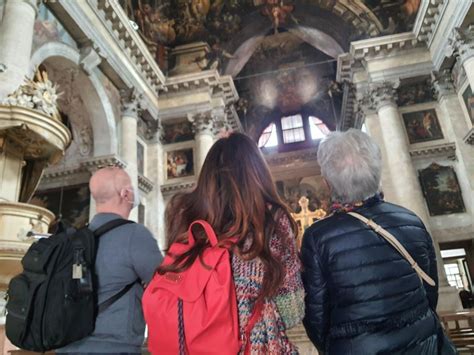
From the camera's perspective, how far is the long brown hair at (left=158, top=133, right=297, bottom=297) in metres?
1.29

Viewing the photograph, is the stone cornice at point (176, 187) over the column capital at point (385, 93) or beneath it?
beneath

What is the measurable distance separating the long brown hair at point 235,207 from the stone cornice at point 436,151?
39.3 feet

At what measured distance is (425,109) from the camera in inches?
500

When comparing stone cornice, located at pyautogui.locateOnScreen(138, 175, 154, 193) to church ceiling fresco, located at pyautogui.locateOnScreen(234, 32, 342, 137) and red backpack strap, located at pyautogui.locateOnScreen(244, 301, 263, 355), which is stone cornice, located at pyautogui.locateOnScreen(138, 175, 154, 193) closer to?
church ceiling fresco, located at pyautogui.locateOnScreen(234, 32, 342, 137)

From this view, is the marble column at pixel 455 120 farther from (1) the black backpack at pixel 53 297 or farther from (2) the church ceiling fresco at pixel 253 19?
(1) the black backpack at pixel 53 297

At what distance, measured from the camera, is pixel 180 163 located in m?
13.7

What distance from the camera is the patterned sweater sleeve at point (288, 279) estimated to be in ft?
4.36

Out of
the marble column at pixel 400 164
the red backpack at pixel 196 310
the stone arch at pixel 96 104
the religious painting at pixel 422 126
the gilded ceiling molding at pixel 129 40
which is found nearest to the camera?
the red backpack at pixel 196 310

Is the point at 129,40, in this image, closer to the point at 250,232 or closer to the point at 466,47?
the point at 466,47

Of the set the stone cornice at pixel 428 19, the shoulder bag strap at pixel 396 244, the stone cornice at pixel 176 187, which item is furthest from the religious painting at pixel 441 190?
the shoulder bag strap at pixel 396 244

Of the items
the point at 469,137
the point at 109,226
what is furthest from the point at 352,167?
the point at 469,137

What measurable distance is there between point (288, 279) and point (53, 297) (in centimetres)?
93

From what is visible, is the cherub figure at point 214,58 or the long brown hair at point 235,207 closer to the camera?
the long brown hair at point 235,207

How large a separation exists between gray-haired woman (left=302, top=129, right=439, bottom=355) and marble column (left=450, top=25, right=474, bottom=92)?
1017 centimetres
